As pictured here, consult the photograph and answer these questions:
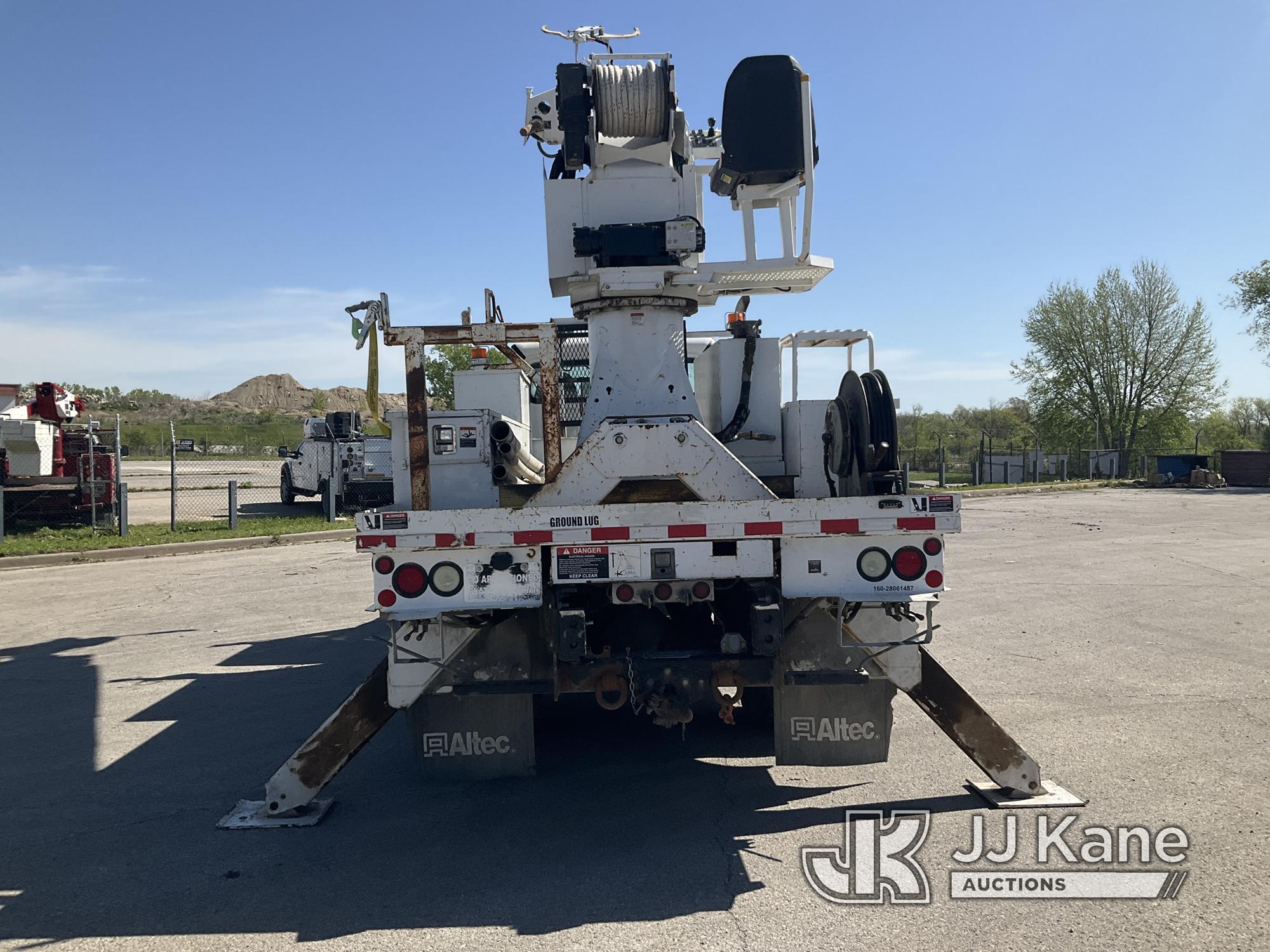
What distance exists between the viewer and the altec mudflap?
13.3 feet

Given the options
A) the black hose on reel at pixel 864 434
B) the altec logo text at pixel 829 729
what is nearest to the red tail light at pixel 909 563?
the black hose on reel at pixel 864 434

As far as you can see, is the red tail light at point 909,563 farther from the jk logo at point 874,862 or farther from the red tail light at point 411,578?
the red tail light at point 411,578

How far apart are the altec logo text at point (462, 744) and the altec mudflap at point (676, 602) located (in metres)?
0.11

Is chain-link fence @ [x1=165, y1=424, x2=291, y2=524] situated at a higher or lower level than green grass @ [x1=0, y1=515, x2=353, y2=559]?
higher

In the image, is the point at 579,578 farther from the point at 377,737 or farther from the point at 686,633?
the point at 377,737

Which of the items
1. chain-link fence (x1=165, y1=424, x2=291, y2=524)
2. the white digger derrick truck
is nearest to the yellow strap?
the white digger derrick truck

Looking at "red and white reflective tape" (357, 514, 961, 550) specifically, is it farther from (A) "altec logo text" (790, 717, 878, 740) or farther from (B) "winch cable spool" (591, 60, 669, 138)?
(B) "winch cable spool" (591, 60, 669, 138)

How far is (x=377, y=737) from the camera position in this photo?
5.80 m

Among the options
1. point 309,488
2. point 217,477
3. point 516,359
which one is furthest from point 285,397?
point 516,359

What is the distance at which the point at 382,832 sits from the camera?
169 inches

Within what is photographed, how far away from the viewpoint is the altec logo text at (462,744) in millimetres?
4566

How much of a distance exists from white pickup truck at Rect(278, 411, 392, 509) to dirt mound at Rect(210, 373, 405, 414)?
316 feet

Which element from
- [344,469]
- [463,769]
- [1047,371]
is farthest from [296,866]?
[1047,371]

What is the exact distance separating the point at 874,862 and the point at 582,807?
138 centimetres
